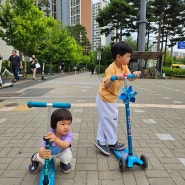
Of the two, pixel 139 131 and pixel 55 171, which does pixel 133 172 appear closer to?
pixel 55 171

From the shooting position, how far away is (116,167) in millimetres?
3195

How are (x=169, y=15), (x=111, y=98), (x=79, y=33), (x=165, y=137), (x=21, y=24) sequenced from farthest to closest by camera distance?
1. (x=79, y=33)
2. (x=169, y=15)
3. (x=21, y=24)
4. (x=165, y=137)
5. (x=111, y=98)

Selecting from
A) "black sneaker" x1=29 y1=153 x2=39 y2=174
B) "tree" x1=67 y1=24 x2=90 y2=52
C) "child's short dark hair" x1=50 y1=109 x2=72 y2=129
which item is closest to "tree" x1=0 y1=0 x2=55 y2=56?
"black sneaker" x1=29 y1=153 x2=39 y2=174

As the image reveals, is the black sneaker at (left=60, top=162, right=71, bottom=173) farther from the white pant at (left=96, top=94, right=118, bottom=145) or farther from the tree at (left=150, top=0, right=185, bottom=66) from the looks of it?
the tree at (left=150, top=0, right=185, bottom=66)

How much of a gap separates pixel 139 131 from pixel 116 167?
68.5 inches

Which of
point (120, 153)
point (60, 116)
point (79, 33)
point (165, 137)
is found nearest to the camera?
point (60, 116)

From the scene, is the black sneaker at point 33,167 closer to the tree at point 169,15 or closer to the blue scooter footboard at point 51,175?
the blue scooter footboard at point 51,175

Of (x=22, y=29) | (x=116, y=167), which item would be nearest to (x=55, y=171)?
(x=116, y=167)

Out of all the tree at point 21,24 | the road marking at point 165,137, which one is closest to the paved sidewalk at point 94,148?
the road marking at point 165,137

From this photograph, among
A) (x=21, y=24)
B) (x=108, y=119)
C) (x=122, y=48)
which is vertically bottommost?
(x=108, y=119)

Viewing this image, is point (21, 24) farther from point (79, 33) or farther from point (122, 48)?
point (79, 33)

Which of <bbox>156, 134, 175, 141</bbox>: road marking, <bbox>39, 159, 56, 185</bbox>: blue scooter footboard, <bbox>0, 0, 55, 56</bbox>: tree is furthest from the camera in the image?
<bbox>0, 0, 55, 56</bbox>: tree

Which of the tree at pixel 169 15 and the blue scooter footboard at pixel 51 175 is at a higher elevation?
the tree at pixel 169 15

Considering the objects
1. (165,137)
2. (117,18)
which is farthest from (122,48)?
(117,18)
